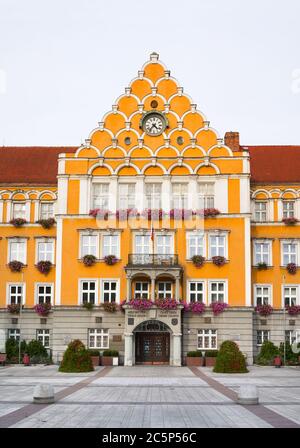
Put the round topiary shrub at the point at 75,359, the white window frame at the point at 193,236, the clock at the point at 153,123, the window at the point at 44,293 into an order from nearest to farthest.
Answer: the round topiary shrub at the point at 75,359 < the white window frame at the point at 193,236 < the clock at the point at 153,123 < the window at the point at 44,293

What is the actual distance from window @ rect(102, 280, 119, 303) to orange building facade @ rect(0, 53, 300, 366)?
0.07m

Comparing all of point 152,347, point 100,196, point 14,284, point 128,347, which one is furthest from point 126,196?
point 152,347

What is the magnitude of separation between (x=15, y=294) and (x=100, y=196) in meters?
9.41

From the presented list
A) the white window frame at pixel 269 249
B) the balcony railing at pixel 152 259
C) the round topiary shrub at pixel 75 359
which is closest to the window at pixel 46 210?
the balcony railing at pixel 152 259

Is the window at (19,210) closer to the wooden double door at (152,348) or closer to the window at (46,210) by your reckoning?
the window at (46,210)

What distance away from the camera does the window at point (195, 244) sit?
46.6m

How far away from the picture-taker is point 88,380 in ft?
106

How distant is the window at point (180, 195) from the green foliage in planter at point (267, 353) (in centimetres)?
1095

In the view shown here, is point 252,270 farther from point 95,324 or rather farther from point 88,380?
point 88,380

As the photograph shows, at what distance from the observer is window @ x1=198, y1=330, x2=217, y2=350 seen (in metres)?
45.7

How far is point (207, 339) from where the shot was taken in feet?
150

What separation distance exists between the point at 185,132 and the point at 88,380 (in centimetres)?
2155
